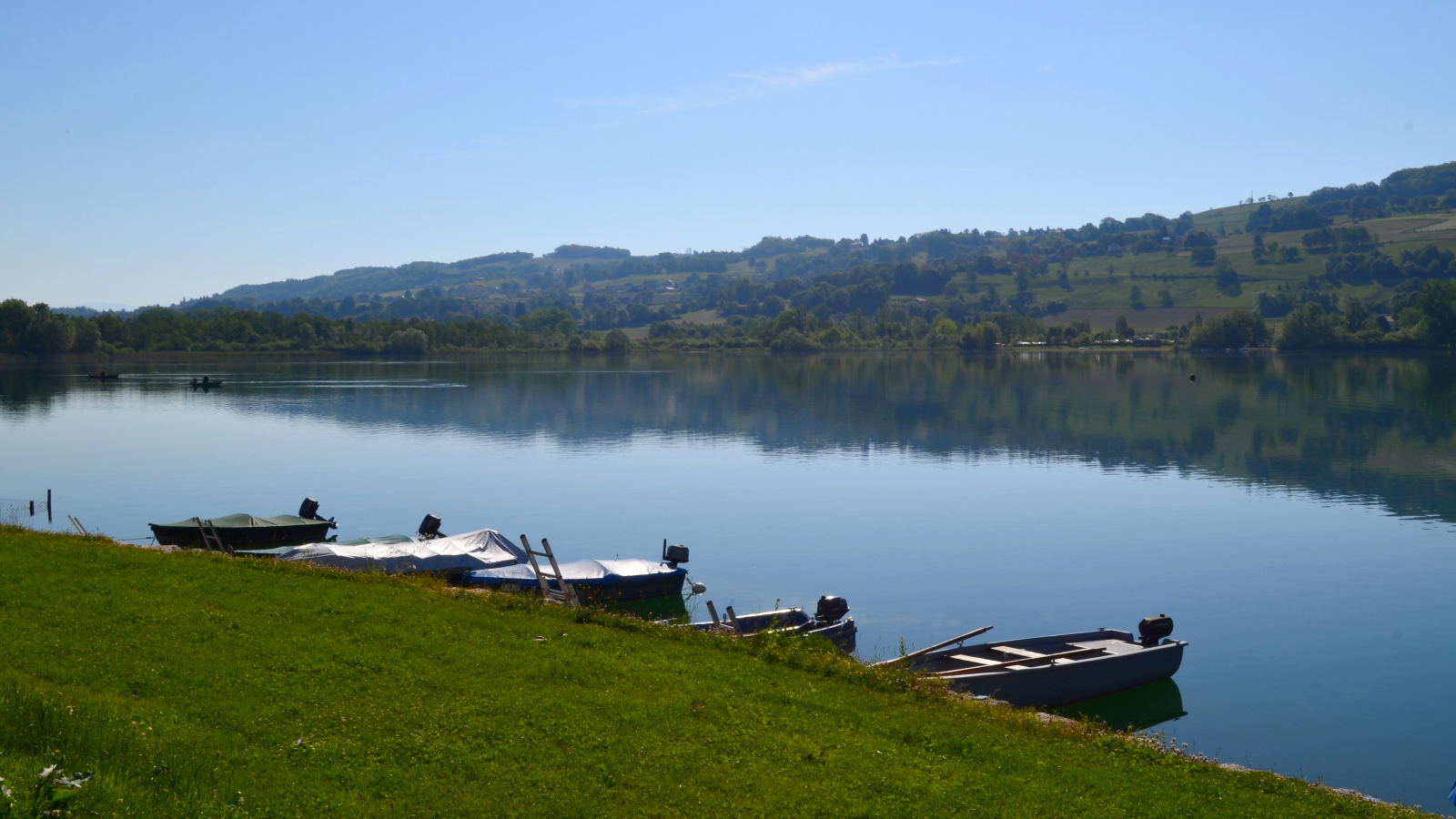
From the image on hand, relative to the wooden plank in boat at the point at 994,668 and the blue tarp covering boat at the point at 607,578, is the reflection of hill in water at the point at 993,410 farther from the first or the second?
the blue tarp covering boat at the point at 607,578

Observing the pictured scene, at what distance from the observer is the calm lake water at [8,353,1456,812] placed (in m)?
29.1

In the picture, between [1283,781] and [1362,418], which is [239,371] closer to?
[1362,418]

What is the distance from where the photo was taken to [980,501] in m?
55.7

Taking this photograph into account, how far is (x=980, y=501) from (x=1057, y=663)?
31.3m

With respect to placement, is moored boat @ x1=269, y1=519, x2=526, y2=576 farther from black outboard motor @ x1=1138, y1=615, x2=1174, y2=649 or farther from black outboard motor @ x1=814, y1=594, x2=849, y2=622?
black outboard motor @ x1=1138, y1=615, x2=1174, y2=649

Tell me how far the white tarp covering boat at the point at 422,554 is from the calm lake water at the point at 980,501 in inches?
261

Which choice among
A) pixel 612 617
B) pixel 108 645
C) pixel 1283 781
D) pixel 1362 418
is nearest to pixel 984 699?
pixel 1283 781

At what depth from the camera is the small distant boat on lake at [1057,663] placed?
23.6m

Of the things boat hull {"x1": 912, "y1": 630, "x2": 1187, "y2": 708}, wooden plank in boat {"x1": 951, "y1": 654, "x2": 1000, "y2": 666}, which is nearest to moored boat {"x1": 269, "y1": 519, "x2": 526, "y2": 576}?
wooden plank in boat {"x1": 951, "y1": 654, "x2": 1000, "y2": 666}

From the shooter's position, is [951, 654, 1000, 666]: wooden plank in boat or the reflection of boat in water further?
the reflection of boat in water

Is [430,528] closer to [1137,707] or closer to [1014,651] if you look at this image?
[1014,651]

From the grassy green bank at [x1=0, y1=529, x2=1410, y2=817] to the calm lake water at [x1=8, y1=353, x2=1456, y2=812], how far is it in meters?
11.2

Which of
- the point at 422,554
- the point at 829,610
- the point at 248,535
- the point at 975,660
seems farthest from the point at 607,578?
the point at 248,535

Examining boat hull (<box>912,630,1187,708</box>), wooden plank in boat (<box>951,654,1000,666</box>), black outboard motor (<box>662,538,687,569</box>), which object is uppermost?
black outboard motor (<box>662,538,687,569</box>)
